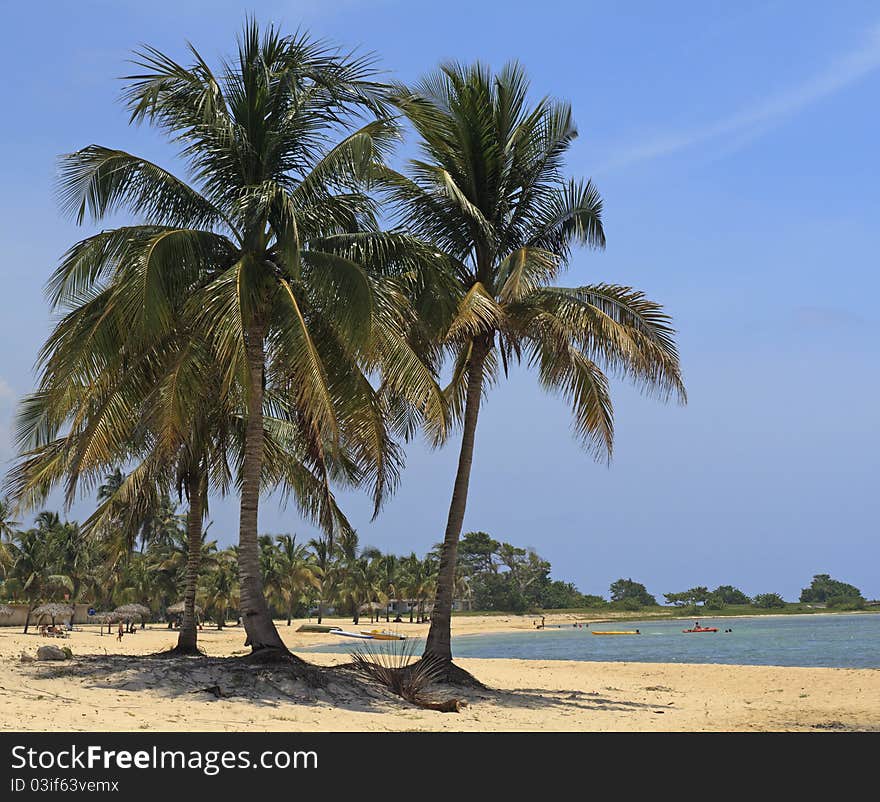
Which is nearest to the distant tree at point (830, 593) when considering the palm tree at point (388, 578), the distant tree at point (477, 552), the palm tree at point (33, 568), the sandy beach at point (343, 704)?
the distant tree at point (477, 552)

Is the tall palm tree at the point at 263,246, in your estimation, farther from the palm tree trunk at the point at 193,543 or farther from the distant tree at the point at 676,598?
the distant tree at the point at 676,598

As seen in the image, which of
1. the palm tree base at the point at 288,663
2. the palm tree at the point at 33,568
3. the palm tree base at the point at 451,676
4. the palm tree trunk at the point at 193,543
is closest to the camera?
the palm tree base at the point at 288,663

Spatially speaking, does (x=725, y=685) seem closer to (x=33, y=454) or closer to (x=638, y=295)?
(x=638, y=295)

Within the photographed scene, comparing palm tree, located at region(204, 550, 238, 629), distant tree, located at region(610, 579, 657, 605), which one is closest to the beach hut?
palm tree, located at region(204, 550, 238, 629)

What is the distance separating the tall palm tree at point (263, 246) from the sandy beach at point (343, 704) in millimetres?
1778

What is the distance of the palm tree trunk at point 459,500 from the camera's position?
17969mm

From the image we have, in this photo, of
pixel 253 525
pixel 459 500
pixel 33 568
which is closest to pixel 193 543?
pixel 253 525

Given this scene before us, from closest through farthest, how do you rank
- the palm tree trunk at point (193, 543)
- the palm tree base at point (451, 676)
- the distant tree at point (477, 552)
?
1. the palm tree base at point (451, 676)
2. the palm tree trunk at point (193, 543)
3. the distant tree at point (477, 552)

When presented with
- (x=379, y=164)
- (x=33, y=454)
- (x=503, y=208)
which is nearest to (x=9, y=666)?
(x=33, y=454)

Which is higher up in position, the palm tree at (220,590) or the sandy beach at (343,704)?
the palm tree at (220,590)

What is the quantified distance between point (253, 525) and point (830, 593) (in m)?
156

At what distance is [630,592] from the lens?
14538 cm

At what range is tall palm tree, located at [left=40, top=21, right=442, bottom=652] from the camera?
47.9 feet

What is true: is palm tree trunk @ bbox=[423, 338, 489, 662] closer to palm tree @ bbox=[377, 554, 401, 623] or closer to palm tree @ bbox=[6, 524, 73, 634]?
palm tree @ bbox=[6, 524, 73, 634]
